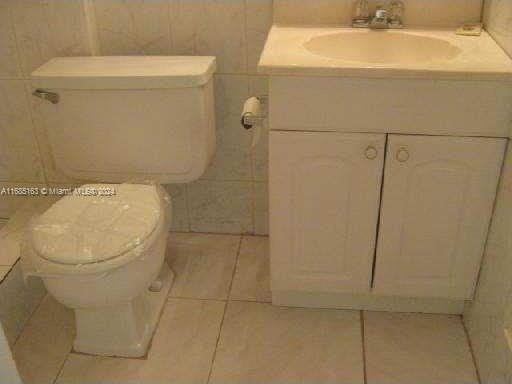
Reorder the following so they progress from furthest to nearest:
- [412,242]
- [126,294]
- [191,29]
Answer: [191,29] → [412,242] → [126,294]

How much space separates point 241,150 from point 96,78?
0.58 metres

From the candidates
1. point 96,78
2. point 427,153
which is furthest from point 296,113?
point 96,78

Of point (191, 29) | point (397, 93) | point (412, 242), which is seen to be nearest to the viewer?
point (397, 93)

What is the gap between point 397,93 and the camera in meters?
1.31

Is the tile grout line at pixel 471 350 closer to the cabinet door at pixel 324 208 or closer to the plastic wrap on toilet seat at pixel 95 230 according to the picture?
the cabinet door at pixel 324 208

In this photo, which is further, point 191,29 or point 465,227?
point 191,29

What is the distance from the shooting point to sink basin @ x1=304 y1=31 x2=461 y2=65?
5.16 ft

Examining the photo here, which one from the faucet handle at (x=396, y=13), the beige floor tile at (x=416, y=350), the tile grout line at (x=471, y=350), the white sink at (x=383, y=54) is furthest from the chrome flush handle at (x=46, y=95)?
the tile grout line at (x=471, y=350)

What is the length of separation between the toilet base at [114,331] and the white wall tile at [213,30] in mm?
794

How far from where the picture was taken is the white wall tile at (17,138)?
6.01ft

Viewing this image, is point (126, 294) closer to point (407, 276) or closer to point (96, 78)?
point (96, 78)

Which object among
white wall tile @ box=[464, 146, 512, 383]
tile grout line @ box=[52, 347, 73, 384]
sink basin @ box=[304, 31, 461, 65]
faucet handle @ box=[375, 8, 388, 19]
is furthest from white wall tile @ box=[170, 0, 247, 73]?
tile grout line @ box=[52, 347, 73, 384]

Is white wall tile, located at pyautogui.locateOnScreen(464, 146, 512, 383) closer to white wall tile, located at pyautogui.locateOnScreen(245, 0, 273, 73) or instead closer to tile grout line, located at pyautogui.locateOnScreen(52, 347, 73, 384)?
white wall tile, located at pyautogui.locateOnScreen(245, 0, 273, 73)

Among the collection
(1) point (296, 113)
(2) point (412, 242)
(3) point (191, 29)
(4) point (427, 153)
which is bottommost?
(2) point (412, 242)
